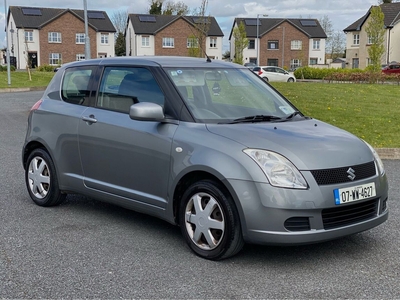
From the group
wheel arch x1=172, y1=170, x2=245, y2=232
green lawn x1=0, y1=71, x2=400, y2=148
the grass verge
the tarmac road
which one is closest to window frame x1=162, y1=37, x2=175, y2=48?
the grass verge

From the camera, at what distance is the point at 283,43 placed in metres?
82.3

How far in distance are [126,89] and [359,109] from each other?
1154 centimetres

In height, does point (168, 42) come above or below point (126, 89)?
above

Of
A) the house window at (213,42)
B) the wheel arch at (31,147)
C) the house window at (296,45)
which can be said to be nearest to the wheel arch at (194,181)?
the wheel arch at (31,147)

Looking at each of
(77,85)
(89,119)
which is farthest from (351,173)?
(77,85)

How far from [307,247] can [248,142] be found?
A: 1.23 meters

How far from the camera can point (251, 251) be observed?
4.97 m

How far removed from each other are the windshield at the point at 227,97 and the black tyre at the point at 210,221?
719 millimetres

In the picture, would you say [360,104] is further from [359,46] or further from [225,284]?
[359,46]

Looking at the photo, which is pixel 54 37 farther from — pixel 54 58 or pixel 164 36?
pixel 164 36

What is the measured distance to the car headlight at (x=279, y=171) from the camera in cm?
436

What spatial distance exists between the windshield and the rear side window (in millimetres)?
1157

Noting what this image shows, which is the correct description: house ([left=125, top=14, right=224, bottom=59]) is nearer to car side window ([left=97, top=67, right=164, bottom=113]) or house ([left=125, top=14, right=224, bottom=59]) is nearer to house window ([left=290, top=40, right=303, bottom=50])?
house window ([left=290, top=40, right=303, bottom=50])

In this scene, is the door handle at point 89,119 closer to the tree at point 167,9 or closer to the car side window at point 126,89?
the car side window at point 126,89
